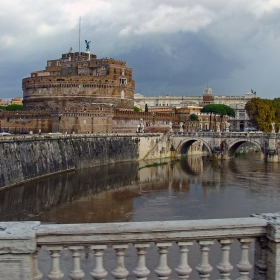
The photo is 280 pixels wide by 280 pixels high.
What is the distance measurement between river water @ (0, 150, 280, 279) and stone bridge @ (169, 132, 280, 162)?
7017mm

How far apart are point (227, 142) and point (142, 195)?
27688mm

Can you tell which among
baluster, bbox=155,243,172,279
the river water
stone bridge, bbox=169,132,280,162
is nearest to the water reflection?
the river water

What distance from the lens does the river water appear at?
22.2 meters

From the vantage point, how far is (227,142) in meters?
54.4

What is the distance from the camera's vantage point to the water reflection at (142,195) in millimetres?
22625

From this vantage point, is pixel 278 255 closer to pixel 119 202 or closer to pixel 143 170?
pixel 119 202

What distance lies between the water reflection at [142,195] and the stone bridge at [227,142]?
739 centimetres

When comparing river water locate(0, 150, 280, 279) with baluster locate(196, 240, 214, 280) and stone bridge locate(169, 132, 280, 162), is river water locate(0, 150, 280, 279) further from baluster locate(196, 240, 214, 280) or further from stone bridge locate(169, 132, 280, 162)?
baluster locate(196, 240, 214, 280)

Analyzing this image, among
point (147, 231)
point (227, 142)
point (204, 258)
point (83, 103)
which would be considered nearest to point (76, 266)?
point (147, 231)

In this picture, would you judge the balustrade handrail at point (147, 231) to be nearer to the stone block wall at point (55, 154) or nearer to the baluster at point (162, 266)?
the baluster at point (162, 266)

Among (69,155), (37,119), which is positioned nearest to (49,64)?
(37,119)

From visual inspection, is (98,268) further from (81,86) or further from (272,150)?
(81,86)

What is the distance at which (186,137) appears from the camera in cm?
5747

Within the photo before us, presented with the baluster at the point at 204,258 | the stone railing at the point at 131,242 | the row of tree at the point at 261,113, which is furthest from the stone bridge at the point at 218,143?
the baluster at the point at 204,258
